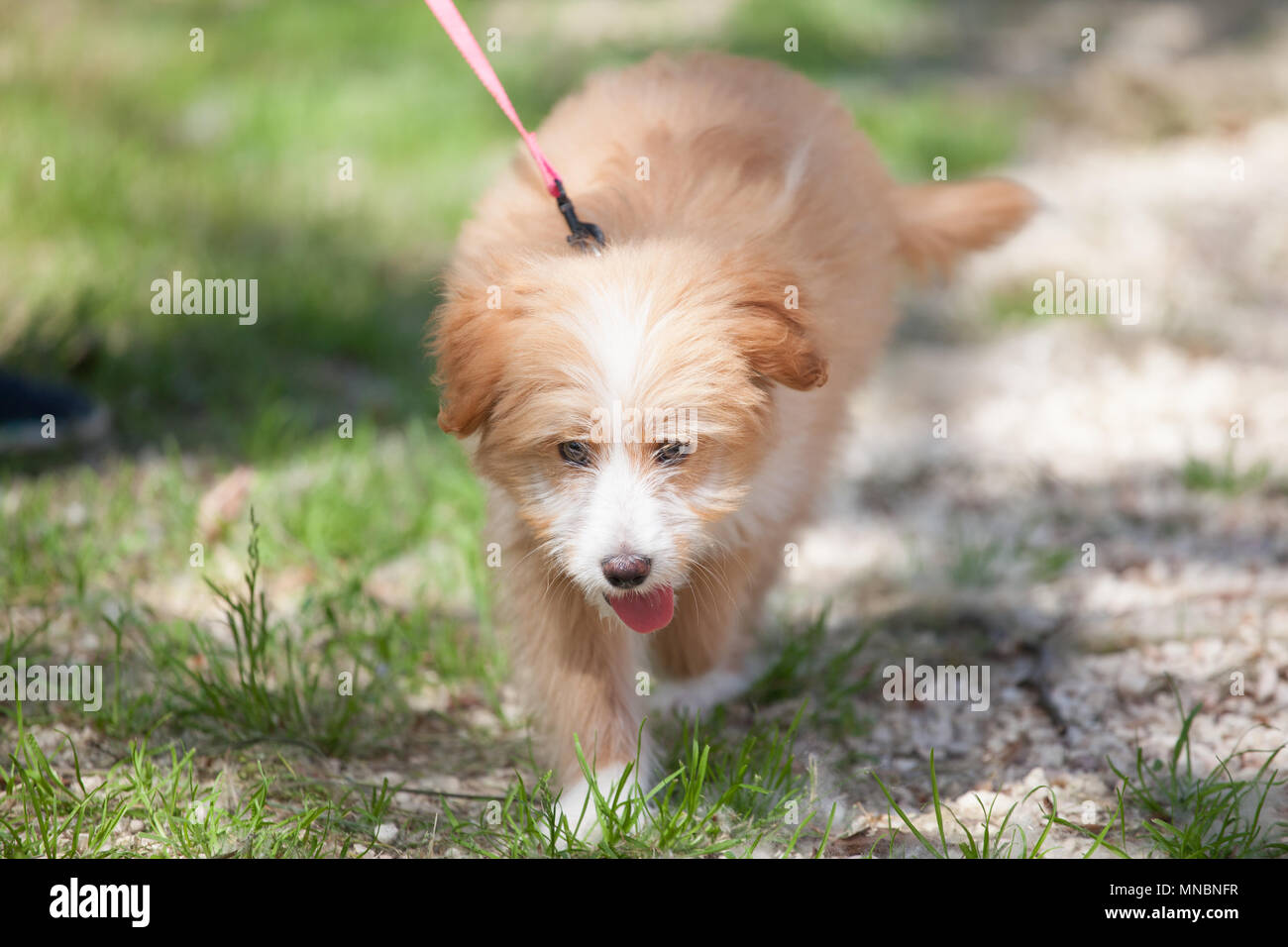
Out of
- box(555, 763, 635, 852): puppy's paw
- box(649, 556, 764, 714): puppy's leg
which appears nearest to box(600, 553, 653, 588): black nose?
box(649, 556, 764, 714): puppy's leg

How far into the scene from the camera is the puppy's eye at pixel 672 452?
7.39 feet

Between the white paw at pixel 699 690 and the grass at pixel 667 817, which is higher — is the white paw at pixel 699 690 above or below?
above

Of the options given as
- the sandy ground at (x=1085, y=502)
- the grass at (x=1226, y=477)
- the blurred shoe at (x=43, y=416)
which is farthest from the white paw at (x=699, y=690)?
the blurred shoe at (x=43, y=416)

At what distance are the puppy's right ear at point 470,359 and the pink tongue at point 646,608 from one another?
44cm

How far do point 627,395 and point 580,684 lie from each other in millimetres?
731

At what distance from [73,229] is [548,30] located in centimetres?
446

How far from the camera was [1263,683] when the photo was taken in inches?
Result: 113

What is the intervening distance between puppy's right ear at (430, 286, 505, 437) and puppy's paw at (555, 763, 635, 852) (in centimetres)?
76

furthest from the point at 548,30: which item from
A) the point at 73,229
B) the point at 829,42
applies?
the point at 73,229

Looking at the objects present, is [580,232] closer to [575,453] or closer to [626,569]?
[575,453]

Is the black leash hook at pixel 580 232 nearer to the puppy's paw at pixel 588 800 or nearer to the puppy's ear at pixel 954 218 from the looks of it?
the puppy's paw at pixel 588 800

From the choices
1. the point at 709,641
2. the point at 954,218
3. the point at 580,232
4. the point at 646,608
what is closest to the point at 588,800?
the point at 646,608
